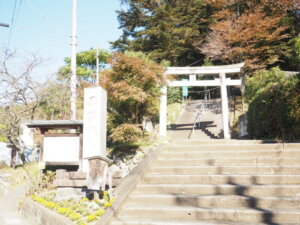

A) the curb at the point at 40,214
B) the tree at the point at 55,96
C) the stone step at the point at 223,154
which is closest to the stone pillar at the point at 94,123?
the curb at the point at 40,214

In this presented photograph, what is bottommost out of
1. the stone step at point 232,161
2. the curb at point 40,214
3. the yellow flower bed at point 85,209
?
the curb at point 40,214

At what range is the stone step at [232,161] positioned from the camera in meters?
4.93

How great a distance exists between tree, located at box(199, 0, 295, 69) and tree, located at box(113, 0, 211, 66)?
2.19m

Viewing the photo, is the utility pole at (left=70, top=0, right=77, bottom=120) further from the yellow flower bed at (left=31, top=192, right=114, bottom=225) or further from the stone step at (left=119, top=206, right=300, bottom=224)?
the stone step at (left=119, top=206, right=300, bottom=224)

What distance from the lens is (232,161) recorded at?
17.0ft

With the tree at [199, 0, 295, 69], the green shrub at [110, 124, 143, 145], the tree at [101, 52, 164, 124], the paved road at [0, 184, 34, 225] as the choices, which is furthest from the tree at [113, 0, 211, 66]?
the paved road at [0, 184, 34, 225]

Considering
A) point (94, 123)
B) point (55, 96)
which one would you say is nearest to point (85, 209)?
point (94, 123)

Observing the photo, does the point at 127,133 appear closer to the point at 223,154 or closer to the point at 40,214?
the point at 223,154

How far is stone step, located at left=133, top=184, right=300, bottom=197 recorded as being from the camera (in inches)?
156

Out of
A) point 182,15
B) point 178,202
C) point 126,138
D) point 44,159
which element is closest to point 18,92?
point 44,159

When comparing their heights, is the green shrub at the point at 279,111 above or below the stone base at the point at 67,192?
above

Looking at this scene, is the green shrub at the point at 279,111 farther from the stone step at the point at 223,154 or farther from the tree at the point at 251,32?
the tree at the point at 251,32

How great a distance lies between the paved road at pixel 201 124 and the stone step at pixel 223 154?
790 centimetres

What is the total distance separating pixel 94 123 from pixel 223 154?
339cm
